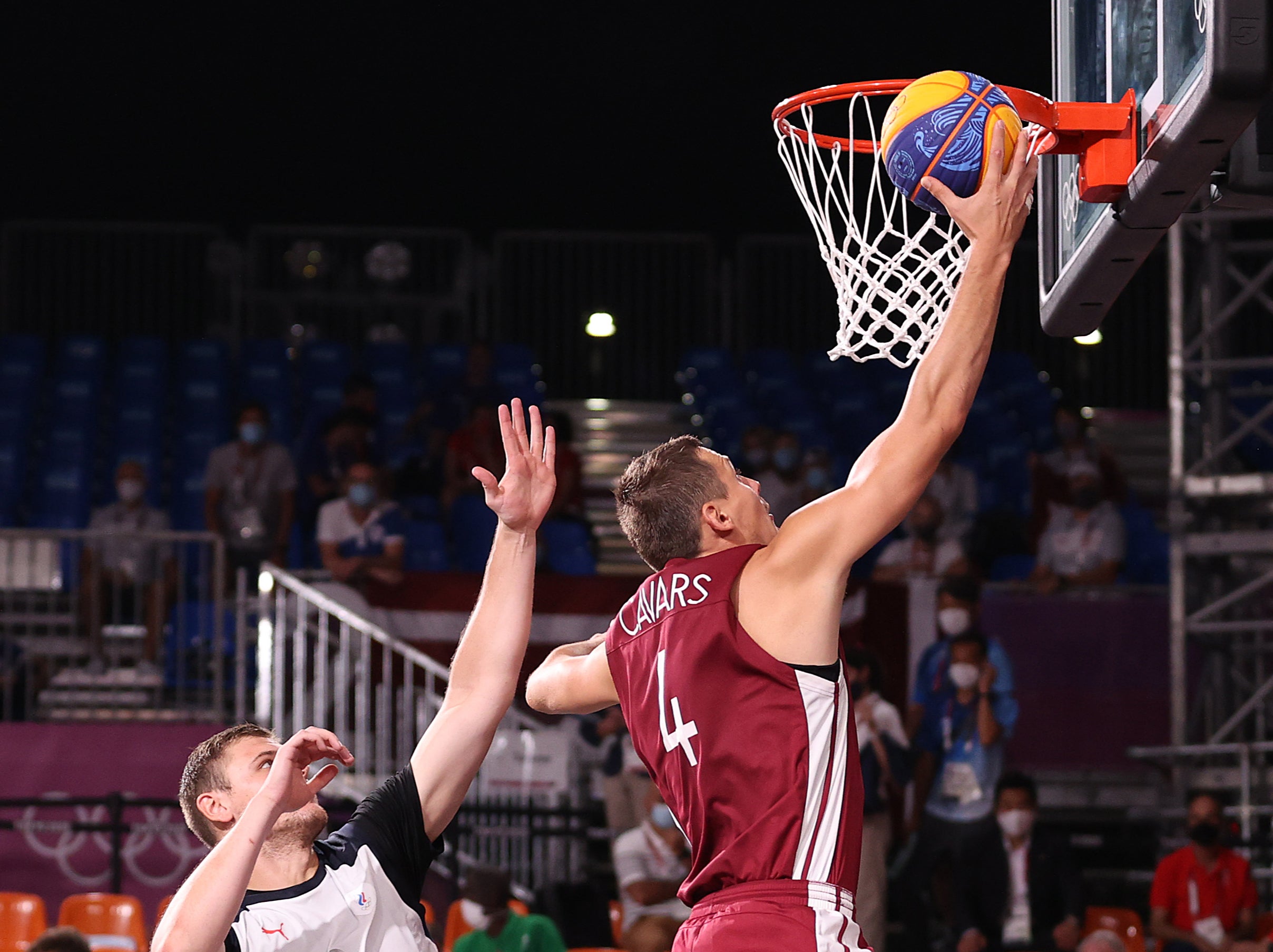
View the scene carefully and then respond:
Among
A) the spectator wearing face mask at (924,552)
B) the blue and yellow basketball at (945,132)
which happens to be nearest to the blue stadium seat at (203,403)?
the spectator wearing face mask at (924,552)

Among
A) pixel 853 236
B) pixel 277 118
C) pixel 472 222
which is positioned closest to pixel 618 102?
pixel 472 222

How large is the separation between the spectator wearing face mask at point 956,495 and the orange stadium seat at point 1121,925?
3.65 m

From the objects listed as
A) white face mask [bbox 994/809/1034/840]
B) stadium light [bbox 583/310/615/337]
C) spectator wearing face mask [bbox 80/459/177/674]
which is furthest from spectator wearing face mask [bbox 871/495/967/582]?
stadium light [bbox 583/310/615/337]

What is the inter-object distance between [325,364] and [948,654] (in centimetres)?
737

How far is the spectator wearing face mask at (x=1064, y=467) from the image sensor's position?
12.9 m

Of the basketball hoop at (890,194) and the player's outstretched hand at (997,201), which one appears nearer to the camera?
the player's outstretched hand at (997,201)

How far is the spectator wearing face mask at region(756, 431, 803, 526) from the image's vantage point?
42.1 ft

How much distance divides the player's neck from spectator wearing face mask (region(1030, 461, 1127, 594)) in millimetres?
9113

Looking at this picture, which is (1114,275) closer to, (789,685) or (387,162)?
(789,685)

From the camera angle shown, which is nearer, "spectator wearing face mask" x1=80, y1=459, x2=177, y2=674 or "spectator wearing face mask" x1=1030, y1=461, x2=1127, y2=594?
"spectator wearing face mask" x1=80, y1=459, x2=177, y2=674

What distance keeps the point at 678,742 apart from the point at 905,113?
1.54 metres

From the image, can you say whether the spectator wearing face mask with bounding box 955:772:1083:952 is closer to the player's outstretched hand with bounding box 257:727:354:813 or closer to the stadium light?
the player's outstretched hand with bounding box 257:727:354:813

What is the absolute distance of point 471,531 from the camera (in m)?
12.4

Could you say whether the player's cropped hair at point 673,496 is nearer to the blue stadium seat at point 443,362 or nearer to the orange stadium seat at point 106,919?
the orange stadium seat at point 106,919
